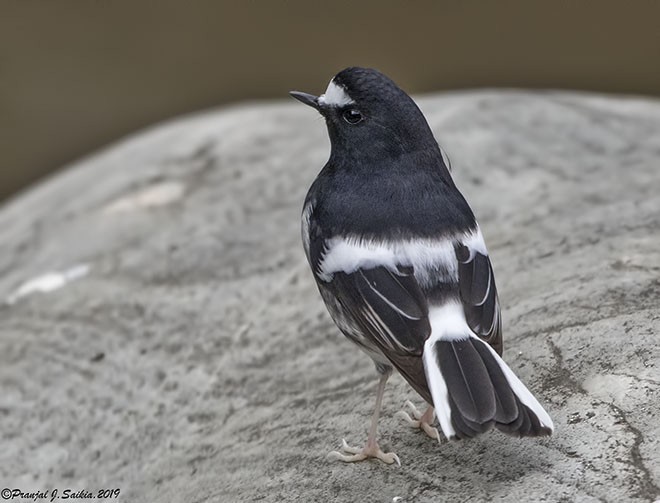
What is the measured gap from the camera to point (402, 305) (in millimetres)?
3193

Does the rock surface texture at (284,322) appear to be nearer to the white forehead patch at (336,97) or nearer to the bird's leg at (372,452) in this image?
the bird's leg at (372,452)

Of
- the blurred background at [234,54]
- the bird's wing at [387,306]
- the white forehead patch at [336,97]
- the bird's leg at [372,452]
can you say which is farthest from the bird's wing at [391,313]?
the blurred background at [234,54]

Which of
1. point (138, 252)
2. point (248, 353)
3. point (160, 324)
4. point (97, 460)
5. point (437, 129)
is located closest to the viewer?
point (97, 460)

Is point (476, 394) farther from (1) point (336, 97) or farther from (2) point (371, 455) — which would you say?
(1) point (336, 97)

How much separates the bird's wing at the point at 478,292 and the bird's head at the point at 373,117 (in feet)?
1.48

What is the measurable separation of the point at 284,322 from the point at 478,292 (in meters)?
1.54

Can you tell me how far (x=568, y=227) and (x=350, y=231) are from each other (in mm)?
1631

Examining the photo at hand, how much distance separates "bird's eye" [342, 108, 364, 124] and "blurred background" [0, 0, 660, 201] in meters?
6.98

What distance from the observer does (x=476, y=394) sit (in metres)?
2.89

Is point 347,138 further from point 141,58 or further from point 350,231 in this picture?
point 141,58

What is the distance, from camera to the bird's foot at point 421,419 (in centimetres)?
345

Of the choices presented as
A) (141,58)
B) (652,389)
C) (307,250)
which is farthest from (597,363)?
(141,58)

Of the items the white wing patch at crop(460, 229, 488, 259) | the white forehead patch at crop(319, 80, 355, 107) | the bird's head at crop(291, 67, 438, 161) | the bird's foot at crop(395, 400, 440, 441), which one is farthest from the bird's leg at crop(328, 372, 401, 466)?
the white forehead patch at crop(319, 80, 355, 107)

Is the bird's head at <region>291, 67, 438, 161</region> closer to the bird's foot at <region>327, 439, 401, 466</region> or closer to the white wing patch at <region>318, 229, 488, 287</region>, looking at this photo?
the white wing patch at <region>318, 229, 488, 287</region>
